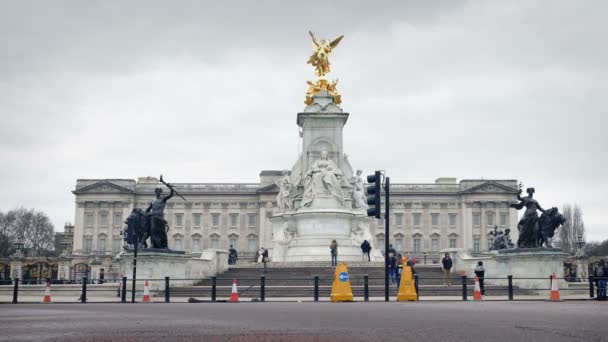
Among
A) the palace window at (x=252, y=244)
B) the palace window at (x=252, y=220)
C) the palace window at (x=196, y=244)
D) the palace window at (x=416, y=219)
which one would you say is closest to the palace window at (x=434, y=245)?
the palace window at (x=416, y=219)

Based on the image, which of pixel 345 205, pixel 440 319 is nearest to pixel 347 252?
pixel 345 205

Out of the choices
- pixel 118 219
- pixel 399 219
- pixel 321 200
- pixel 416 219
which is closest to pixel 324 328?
pixel 321 200

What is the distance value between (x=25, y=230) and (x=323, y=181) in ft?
286

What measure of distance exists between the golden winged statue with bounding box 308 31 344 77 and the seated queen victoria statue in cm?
816

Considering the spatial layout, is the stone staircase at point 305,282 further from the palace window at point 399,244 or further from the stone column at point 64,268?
the stone column at point 64,268

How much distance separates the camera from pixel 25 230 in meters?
116

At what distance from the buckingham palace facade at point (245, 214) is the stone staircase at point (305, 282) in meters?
76.6

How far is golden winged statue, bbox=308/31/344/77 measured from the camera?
4869 cm

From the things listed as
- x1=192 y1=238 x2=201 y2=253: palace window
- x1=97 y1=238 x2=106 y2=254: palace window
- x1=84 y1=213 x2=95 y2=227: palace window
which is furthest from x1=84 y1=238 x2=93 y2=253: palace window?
x1=192 y1=238 x2=201 y2=253: palace window

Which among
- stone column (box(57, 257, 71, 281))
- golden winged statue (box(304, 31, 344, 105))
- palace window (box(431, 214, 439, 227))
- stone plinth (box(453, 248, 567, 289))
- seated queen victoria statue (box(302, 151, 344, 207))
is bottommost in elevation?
stone column (box(57, 257, 71, 281))

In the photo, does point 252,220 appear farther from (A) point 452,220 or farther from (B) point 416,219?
(A) point 452,220

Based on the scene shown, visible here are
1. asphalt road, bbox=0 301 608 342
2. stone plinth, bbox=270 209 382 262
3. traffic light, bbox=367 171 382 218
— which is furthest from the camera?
stone plinth, bbox=270 209 382 262

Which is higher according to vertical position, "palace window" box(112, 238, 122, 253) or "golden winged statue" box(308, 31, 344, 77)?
"golden winged statue" box(308, 31, 344, 77)

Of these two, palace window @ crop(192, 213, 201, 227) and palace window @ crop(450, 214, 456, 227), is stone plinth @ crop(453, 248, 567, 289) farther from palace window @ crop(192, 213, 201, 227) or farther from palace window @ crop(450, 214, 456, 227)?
palace window @ crop(192, 213, 201, 227)
